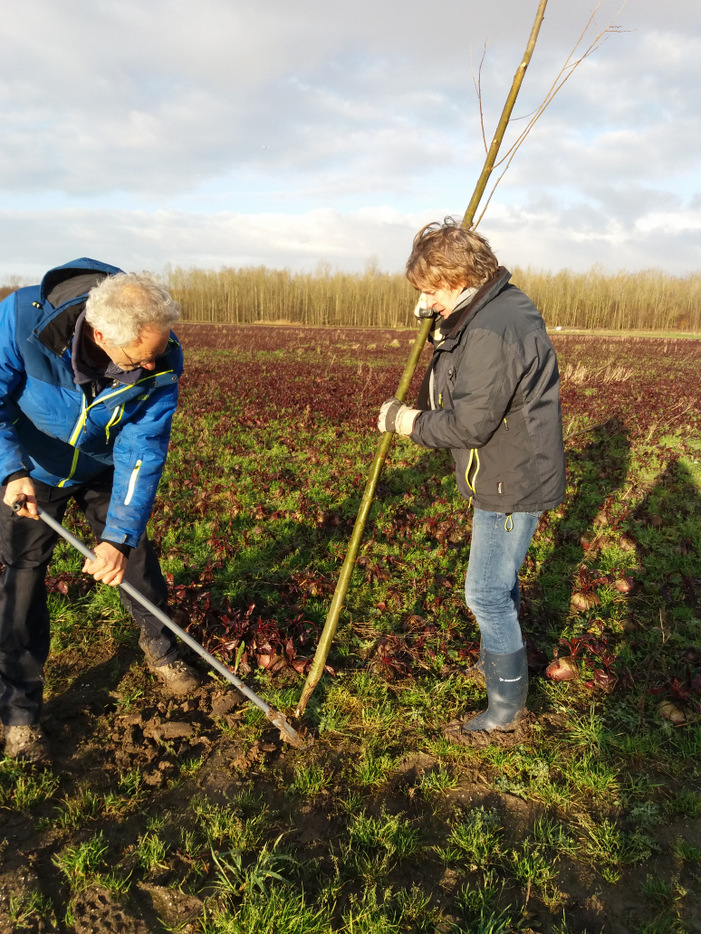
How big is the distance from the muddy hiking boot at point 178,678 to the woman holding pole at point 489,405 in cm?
177

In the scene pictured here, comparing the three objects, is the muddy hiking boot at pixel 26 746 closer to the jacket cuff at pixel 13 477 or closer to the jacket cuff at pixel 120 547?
the jacket cuff at pixel 120 547

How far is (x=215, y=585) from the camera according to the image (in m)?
4.46

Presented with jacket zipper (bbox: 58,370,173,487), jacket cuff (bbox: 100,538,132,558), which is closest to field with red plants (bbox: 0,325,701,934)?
jacket cuff (bbox: 100,538,132,558)

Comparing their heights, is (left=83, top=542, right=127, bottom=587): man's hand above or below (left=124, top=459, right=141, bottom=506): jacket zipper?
below

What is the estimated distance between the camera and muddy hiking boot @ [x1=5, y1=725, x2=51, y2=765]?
2.84 metres

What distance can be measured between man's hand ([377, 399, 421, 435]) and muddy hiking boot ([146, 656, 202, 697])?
1945mm

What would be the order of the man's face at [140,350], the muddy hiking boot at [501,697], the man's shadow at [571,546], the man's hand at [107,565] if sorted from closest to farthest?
the man's face at [140,350] < the man's hand at [107,565] < the muddy hiking boot at [501,697] < the man's shadow at [571,546]

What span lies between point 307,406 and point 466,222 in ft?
24.9

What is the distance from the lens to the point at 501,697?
2994mm

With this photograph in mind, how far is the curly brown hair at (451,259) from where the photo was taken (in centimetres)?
234

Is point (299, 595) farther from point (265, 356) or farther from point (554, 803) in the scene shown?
point (265, 356)

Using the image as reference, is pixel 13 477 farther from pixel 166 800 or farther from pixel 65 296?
pixel 166 800

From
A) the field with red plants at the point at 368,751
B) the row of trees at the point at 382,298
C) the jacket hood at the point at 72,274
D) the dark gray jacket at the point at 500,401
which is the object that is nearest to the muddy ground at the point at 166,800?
the field with red plants at the point at 368,751

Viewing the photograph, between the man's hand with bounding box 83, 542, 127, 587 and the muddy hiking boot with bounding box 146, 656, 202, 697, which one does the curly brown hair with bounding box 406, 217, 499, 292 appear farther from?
the muddy hiking boot with bounding box 146, 656, 202, 697
